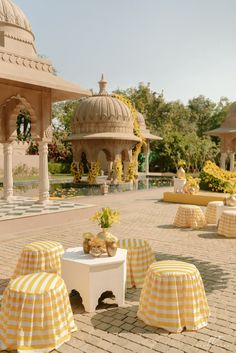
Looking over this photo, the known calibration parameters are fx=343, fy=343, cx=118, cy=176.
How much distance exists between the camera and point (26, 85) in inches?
449

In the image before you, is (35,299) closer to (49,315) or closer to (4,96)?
(49,315)

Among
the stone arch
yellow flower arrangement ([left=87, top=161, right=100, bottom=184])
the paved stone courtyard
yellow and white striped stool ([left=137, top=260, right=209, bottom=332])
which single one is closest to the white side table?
the paved stone courtyard

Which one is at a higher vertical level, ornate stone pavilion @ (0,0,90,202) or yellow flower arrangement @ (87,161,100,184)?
ornate stone pavilion @ (0,0,90,202)

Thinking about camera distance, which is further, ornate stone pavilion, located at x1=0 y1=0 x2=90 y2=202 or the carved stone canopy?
the carved stone canopy

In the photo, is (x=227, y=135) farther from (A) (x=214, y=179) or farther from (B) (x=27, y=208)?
(B) (x=27, y=208)

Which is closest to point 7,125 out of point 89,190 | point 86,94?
point 86,94

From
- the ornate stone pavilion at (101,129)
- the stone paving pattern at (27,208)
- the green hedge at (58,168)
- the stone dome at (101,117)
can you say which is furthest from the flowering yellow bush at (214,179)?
the green hedge at (58,168)

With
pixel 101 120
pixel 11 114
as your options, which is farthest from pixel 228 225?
pixel 101 120

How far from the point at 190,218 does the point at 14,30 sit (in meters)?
9.10

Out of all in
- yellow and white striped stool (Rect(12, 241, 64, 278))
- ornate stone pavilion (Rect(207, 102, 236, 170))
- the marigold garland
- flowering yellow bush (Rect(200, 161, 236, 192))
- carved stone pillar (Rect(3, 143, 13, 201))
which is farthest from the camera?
ornate stone pavilion (Rect(207, 102, 236, 170))

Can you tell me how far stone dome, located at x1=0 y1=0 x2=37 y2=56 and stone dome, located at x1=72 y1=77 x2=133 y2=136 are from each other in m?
10.6

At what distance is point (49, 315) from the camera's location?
13.3 ft

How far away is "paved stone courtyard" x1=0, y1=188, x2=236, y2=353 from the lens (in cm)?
415

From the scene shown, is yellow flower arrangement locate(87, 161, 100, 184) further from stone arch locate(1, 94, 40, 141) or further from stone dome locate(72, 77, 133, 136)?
stone arch locate(1, 94, 40, 141)
